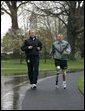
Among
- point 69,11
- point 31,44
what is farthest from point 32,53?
point 69,11

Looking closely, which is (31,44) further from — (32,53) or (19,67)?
(19,67)

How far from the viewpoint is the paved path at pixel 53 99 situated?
11578 mm

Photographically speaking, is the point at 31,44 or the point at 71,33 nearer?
the point at 31,44

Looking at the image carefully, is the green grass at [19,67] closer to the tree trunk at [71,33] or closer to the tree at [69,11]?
the tree at [69,11]

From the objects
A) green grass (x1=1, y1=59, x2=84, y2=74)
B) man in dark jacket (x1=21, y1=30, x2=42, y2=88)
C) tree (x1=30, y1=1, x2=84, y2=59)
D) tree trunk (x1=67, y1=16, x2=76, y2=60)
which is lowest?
green grass (x1=1, y1=59, x2=84, y2=74)

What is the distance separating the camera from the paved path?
456 inches

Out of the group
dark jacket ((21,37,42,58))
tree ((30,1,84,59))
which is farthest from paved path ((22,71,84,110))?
tree ((30,1,84,59))

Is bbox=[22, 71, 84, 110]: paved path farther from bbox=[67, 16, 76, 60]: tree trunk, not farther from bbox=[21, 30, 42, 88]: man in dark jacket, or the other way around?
bbox=[67, 16, 76, 60]: tree trunk

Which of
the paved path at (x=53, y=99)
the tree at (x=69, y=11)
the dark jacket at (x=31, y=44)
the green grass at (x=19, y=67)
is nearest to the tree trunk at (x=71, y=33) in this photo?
the tree at (x=69, y=11)

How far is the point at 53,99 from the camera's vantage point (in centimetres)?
1318

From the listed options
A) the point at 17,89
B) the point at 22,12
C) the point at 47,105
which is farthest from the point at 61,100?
the point at 22,12

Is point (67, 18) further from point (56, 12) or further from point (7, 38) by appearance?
point (7, 38)

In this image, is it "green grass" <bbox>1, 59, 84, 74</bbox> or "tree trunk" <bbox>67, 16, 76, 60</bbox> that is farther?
"tree trunk" <bbox>67, 16, 76, 60</bbox>

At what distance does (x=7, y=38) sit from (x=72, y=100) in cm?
4471
